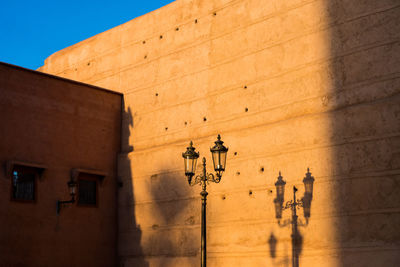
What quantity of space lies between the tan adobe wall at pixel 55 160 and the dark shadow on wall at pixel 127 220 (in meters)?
0.19

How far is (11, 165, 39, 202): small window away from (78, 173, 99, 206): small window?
130 centimetres

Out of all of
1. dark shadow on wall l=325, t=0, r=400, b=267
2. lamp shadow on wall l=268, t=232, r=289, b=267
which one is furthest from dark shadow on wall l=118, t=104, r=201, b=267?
dark shadow on wall l=325, t=0, r=400, b=267

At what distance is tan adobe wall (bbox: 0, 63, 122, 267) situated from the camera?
46.1ft

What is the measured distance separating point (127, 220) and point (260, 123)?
4.56m

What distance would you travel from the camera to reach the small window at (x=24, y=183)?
14.2 m

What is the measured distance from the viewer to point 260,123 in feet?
45.3

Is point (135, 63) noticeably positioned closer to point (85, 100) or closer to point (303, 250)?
point (85, 100)

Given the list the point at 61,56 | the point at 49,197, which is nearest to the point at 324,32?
the point at 49,197

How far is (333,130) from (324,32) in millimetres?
2252

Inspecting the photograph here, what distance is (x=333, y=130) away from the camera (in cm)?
1228

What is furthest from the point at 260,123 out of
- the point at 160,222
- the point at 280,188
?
the point at 160,222

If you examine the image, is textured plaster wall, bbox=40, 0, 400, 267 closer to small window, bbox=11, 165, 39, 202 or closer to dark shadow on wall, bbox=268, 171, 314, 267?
dark shadow on wall, bbox=268, 171, 314, 267

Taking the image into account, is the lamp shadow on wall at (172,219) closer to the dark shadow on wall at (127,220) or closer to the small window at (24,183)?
the dark shadow on wall at (127,220)

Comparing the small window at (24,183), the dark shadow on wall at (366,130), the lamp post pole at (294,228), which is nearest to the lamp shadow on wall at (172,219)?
the lamp post pole at (294,228)
